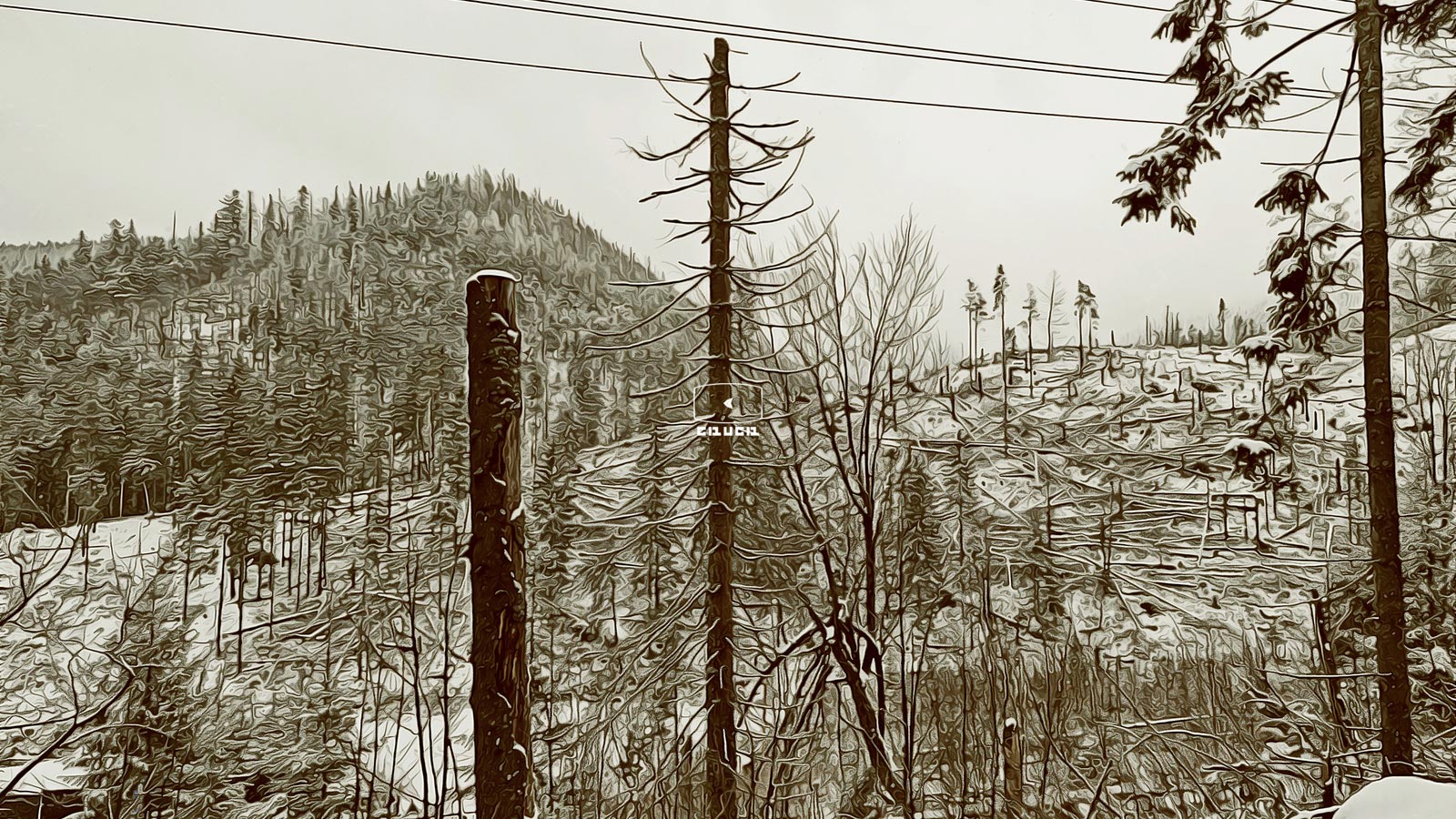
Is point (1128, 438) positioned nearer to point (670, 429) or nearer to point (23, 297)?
point (670, 429)

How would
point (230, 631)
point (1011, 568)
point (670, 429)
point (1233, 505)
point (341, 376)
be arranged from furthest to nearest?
point (341, 376)
point (230, 631)
point (1233, 505)
point (1011, 568)
point (670, 429)

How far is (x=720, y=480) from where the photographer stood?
18.7ft

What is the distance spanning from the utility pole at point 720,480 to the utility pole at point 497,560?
1976 millimetres

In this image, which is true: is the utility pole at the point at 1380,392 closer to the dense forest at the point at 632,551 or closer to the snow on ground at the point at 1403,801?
the dense forest at the point at 632,551

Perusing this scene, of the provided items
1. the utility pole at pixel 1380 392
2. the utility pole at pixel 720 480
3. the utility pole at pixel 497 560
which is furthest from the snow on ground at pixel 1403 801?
the utility pole at pixel 720 480

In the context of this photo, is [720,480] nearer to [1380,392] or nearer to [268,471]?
[1380,392]

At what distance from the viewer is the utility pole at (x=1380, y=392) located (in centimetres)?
479

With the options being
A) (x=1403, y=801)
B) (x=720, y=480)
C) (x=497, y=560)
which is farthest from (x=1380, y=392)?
(x=497, y=560)

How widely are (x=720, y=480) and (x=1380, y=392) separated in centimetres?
467

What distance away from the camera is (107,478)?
26031mm

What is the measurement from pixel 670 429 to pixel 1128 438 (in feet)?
68.1

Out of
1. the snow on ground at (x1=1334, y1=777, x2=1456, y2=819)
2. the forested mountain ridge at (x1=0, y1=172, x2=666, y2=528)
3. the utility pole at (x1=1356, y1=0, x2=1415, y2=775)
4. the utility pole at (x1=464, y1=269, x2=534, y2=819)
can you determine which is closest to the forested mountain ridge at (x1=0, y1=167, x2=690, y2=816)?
the forested mountain ridge at (x1=0, y1=172, x2=666, y2=528)

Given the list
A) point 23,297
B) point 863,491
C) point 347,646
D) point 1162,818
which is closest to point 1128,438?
point 1162,818

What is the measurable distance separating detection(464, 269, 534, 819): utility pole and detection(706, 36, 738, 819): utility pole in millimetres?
1976
